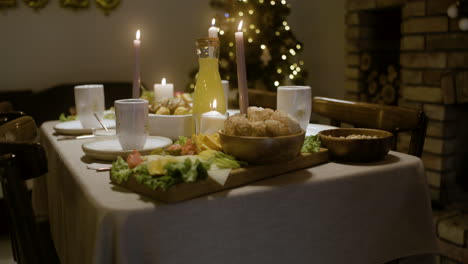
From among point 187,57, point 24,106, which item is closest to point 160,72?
point 187,57

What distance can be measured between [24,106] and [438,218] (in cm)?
295

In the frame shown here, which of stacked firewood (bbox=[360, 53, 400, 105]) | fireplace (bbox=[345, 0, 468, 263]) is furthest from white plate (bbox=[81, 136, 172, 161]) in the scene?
stacked firewood (bbox=[360, 53, 400, 105])

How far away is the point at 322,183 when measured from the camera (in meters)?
0.92

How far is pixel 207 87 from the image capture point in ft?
4.22

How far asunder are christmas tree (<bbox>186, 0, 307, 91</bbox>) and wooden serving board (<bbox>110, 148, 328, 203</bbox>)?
2.78m

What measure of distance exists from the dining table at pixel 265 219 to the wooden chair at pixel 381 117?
250mm

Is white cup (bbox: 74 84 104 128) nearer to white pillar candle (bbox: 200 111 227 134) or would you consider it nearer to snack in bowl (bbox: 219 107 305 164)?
white pillar candle (bbox: 200 111 227 134)

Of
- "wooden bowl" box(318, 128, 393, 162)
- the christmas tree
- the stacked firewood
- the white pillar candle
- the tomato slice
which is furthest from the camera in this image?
the christmas tree

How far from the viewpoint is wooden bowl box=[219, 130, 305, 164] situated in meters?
0.89

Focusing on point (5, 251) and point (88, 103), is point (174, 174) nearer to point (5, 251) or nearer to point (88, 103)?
point (88, 103)

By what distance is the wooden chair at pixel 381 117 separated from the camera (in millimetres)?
1316

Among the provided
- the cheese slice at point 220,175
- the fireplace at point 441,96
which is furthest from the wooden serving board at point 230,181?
the fireplace at point 441,96

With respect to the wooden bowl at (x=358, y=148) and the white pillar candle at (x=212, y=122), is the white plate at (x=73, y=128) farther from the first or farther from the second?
the wooden bowl at (x=358, y=148)

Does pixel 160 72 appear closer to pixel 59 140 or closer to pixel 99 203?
pixel 59 140
